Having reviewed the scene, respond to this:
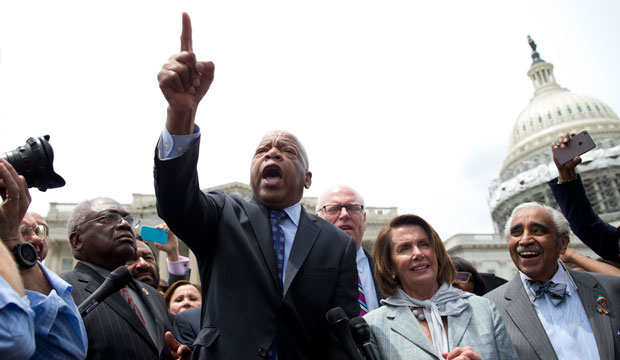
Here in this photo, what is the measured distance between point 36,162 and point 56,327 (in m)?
0.98

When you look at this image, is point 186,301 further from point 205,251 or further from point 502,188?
point 502,188

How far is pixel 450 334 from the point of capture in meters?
3.43

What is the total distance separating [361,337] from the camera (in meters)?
2.64

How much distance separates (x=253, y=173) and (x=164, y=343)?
163 cm

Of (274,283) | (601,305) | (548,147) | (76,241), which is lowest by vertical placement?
(601,305)

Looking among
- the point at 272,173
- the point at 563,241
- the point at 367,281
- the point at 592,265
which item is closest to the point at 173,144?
the point at 272,173

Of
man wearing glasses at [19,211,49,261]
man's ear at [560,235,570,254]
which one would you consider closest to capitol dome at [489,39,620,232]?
man's ear at [560,235,570,254]

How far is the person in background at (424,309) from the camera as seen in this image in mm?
3355

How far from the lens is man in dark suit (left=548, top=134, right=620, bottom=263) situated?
16.1ft

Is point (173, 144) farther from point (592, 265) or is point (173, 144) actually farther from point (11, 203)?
point (592, 265)

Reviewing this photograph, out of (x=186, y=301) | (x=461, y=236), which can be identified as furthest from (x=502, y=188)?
(x=186, y=301)

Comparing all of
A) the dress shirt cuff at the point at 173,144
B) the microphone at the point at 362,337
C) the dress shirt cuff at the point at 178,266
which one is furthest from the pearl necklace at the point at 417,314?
the dress shirt cuff at the point at 178,266

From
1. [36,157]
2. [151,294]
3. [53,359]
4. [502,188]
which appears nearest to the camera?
[53,359]

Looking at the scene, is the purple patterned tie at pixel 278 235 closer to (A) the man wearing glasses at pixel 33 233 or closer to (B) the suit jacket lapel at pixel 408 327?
(B) the suit jacket lapel at pixel 408 327
